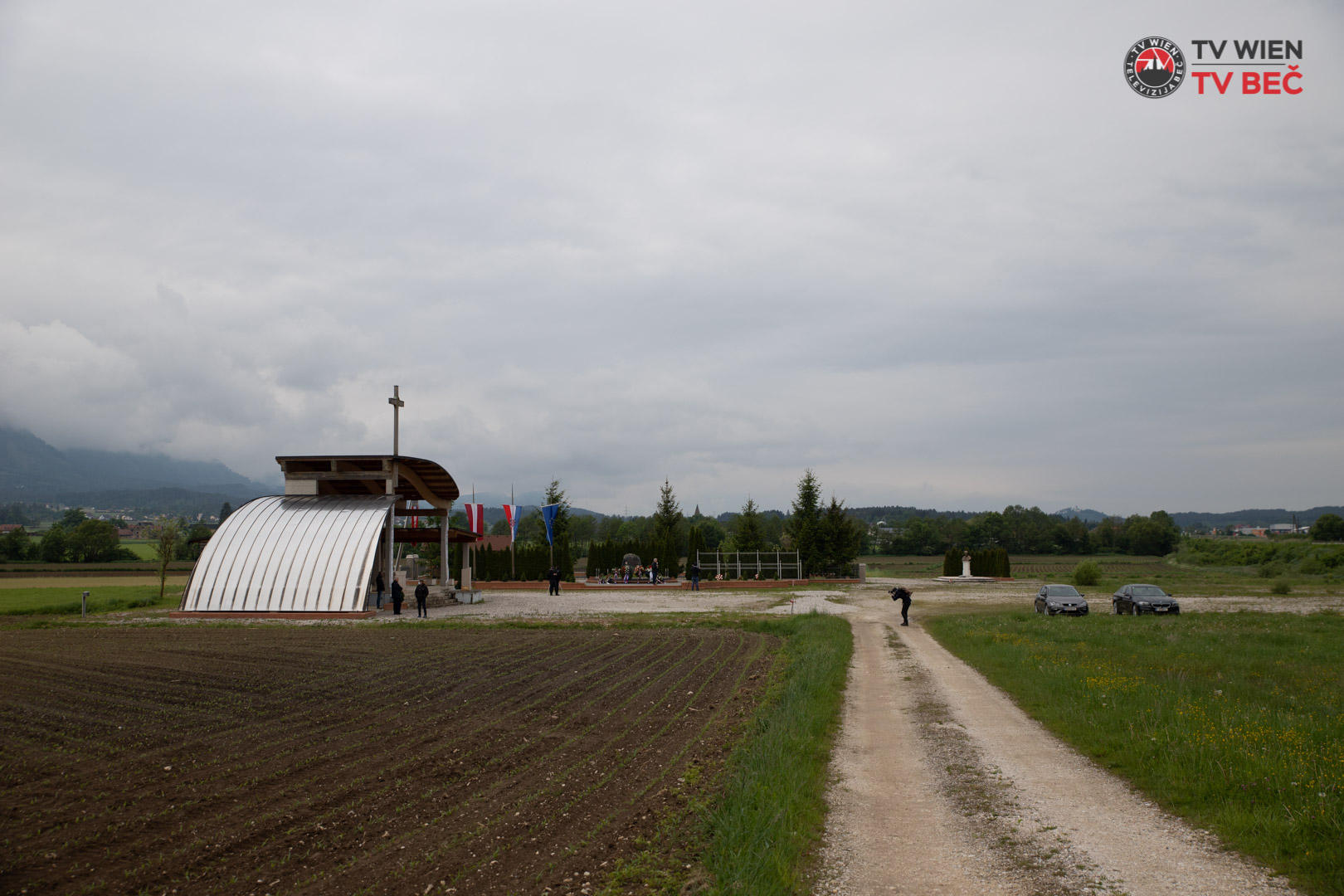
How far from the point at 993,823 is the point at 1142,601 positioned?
25.7 meters

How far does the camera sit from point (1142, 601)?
2897 centimetres

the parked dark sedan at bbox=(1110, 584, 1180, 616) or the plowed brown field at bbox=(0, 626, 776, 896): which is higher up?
the plowed brown field at bbox=(0, 626, 776, 896)

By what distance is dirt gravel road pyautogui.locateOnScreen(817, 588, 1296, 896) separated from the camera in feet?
20.1

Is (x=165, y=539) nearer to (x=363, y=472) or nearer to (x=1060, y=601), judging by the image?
(x=363, y=472)

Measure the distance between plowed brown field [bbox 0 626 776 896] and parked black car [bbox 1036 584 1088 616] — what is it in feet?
55.2

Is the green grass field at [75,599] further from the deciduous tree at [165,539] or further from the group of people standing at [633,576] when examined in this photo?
the group of people standing at [633,576]

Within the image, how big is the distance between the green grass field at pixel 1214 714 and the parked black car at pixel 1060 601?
6.24 meters

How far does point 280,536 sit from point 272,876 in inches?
1163

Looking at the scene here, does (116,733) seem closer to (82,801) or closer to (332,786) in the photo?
(82,801)

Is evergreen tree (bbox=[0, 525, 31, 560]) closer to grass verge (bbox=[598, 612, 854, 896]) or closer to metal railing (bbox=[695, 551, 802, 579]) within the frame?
metal railing (bbox=[695, 551, 802, 579])

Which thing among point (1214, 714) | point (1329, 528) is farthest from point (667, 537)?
point (1329, 528)

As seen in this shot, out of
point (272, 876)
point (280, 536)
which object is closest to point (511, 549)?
point (280, 536)

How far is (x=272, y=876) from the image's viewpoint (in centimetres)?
642

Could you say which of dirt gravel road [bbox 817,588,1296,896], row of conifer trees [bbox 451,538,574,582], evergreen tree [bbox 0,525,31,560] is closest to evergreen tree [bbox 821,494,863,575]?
row of conifer trees [bbox 451,538,574,582]
